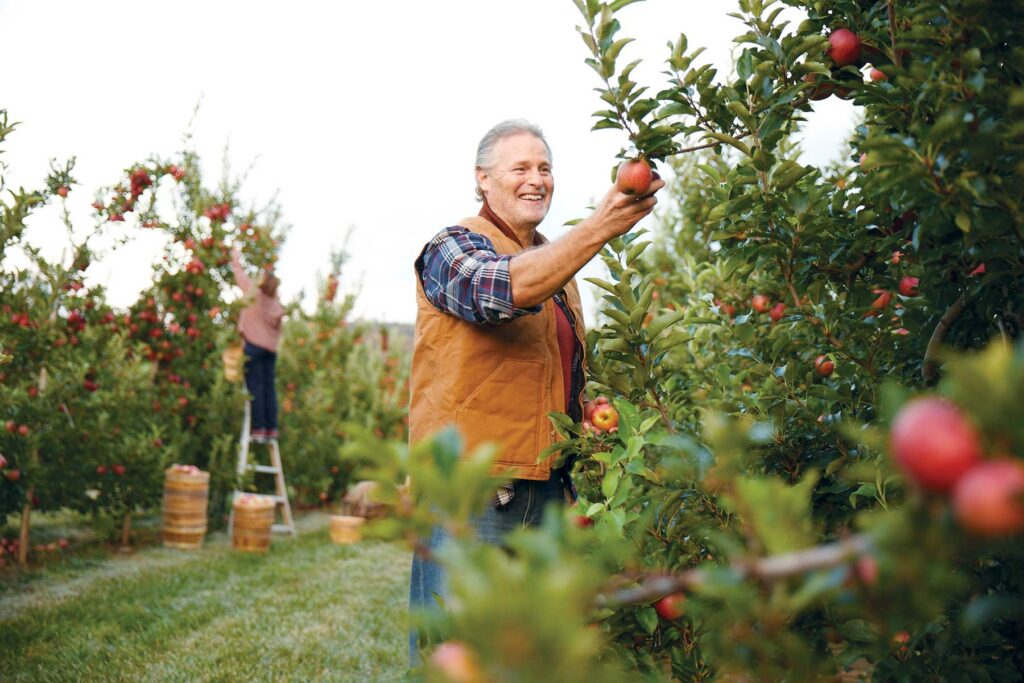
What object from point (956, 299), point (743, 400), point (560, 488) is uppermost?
point (956, 299)

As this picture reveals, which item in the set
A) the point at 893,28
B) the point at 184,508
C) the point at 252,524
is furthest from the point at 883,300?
the point at 184,508

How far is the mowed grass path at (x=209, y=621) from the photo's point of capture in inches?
134

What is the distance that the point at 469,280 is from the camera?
1980 mm

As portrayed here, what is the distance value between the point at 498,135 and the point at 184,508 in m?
4.46

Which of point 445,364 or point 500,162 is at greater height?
point 500,162

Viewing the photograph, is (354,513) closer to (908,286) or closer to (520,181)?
(520,181)

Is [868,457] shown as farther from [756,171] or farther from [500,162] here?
[500,162]

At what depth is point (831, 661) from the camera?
1.40m

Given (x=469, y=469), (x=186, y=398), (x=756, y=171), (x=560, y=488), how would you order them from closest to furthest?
(x=469, y=469) → (x=756, y=171) → (x=560, y=488) → (x=186, y=398)

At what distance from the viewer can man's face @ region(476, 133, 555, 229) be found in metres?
2.45

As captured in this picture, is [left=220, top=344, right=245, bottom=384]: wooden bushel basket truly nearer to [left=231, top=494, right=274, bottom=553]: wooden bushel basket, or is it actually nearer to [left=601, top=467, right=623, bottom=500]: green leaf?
[left=231, top=494, right=274, bottom=553]: wooden bushel basket

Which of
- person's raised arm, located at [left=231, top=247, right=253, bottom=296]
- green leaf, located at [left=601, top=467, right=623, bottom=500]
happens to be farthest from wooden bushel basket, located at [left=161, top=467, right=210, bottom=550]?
green leaf, located at [left=601, top=467, right=623, bottom=500]

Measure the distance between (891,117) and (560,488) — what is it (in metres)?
1.36

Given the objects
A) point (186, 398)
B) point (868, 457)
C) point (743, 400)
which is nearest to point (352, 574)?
point (186, 398)
